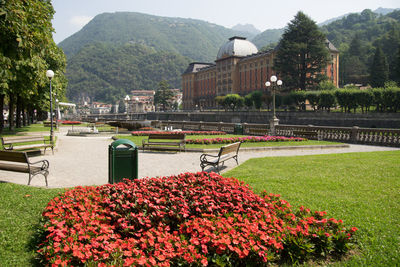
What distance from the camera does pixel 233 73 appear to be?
103500 millimetres

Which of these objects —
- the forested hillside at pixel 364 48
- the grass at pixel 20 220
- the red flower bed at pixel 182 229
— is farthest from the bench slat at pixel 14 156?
the forested hillside at pixel 364 48

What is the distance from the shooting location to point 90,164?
11141mm

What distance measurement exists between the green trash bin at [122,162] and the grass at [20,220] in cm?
136

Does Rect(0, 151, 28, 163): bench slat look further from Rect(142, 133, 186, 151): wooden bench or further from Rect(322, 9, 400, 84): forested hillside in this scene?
Rect(322, 9, 400, 84): forested hillside

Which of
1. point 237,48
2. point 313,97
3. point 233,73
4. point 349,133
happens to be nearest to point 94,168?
point 349,133

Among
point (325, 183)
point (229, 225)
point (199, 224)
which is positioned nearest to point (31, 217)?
point (199, 224)

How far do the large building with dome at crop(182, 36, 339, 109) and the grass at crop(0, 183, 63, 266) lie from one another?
7919 cm

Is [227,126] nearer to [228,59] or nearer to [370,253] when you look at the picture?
[370,253]

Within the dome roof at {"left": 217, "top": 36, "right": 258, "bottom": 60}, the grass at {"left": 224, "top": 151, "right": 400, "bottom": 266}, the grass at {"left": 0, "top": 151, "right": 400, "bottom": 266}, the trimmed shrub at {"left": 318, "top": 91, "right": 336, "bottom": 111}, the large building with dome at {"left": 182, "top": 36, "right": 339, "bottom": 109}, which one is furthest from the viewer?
the dome roof at {"left": 217, "top": 36, "right": 258, "bottom": 60}

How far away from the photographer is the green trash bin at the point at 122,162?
22.5 feet

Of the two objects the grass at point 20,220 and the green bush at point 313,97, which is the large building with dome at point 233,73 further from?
the grass at point 20,220

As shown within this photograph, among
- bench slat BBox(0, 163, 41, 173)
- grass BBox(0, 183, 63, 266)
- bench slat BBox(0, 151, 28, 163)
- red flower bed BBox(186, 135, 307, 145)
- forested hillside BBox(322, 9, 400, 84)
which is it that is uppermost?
forested hillside BBox(322, 9, 400, 84)

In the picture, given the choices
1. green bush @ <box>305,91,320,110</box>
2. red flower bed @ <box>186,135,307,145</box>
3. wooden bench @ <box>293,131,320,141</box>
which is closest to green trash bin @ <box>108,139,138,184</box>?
red flower bed @ <box>186,135,307,145</box>

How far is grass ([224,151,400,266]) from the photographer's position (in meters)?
4.30
